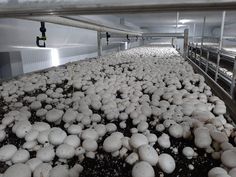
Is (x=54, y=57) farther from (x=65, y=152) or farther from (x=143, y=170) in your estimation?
(x=143, y=170)

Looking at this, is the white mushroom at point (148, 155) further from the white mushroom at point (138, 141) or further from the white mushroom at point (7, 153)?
the white mushroom at point (7, 153)

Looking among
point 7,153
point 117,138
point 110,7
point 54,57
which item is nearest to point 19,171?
point 7,153

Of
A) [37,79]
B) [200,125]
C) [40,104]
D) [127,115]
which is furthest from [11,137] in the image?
[37,79]

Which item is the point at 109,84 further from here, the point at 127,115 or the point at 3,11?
the point at 3,11

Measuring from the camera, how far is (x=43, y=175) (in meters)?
0.52

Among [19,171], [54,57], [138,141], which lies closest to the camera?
[19,171]

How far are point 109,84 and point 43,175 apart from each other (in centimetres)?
80

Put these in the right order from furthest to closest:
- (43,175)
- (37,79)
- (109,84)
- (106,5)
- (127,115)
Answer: (37,79)
(109,84)
(127,115)
(106,5)
(43,175)

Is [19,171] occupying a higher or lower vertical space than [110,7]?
lower

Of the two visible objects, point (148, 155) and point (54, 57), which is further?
point (54, 57)

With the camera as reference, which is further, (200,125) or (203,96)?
(203,96)

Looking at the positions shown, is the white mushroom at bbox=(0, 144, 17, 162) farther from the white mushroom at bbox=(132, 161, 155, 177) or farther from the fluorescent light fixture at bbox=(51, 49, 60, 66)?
the fluorescent light fixture at bbox=(51, 49, 60, 66)

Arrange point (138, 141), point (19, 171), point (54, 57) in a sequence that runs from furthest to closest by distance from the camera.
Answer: point (54, 57)
point (138, 141)
point (19, 171)

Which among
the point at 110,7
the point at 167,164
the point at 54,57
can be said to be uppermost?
the point at 110,7
